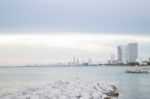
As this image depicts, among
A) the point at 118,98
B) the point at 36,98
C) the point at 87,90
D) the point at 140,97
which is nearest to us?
the point at 36,98

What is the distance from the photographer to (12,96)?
22.2 meters

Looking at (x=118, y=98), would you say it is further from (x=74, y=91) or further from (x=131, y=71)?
(x=131, y=71)

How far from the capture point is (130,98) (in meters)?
29.7

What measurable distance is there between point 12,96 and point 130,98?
11.0 m

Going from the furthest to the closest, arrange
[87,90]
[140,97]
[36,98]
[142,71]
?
[142,71]
[140,97]
[87,90]
[36,98]

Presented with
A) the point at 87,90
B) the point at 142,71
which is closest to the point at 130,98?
the point at 87,90

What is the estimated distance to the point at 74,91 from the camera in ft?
79.3

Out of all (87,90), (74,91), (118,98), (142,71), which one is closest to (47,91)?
(74,91)

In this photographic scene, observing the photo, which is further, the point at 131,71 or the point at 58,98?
the point at 131,71

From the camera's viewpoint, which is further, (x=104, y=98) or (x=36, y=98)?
(x=104, y=98)

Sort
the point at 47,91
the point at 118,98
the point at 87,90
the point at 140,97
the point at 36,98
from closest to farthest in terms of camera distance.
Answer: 1. the point at 36,98
2. the point at 47,91
3. the point at 87,90
4. the point at 118,98
5. the point at 140,97

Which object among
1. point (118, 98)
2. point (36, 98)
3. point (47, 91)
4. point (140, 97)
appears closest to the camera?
point (36, 98)

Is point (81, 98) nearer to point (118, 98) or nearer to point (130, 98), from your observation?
point (118, 98)

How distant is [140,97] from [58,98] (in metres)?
11.3
